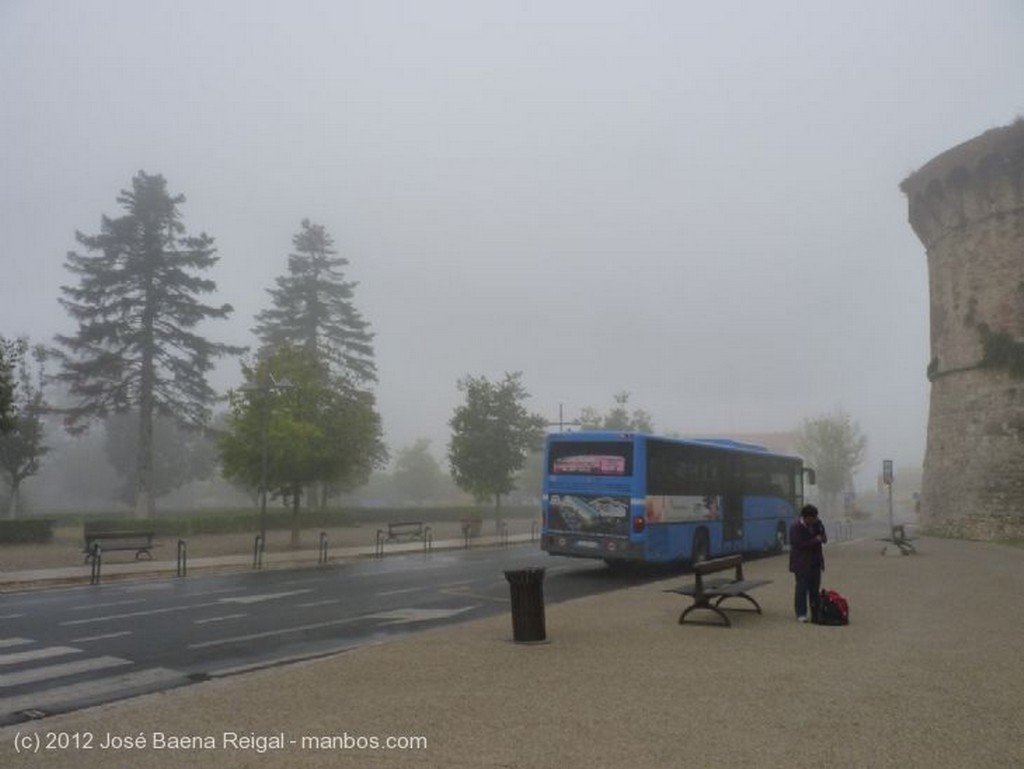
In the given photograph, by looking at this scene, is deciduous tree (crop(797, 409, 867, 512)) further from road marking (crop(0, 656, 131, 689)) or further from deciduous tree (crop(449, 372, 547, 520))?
road marking (crop(0, 656, 131, 689))

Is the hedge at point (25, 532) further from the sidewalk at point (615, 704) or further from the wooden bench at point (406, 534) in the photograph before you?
the sidewalk at point (615, 704)

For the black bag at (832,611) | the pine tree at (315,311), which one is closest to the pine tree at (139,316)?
the pine tree at (315,311)

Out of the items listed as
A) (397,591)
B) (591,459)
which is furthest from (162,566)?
(591,459)

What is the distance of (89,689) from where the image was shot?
8406 millimetres

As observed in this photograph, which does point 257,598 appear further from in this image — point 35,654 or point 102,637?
point 35,654

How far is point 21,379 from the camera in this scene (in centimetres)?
4281

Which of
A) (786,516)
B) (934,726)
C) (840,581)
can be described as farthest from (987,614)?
(786,516)

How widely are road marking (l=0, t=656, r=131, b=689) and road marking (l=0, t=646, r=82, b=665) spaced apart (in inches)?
24.5

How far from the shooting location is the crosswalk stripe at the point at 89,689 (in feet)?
25.5

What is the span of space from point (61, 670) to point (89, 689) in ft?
4.13

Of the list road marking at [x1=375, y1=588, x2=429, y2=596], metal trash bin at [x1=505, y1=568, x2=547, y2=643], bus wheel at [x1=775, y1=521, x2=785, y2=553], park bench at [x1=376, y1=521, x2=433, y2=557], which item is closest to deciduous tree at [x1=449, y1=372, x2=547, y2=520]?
park bench at [x1=376, y1=521, x2=433, y2=557]

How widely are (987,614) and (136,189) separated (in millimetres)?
46191

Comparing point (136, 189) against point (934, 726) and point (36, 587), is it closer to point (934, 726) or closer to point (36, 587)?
point (36, 587)

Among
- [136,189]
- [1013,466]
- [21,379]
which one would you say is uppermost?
[136,189]
